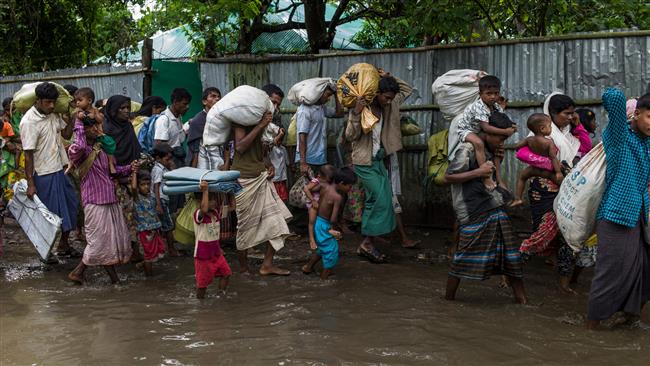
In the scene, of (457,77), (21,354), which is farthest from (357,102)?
(21,354)

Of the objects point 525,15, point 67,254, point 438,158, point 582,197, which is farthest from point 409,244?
point 67,254

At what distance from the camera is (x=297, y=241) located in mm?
8750

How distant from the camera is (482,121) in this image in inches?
Result: 230

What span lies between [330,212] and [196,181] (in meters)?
1.28

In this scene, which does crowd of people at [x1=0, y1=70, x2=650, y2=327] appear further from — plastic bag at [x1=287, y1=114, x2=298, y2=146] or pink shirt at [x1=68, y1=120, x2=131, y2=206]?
plastic bag at [x1=287, y1=114, x2=298, y2=146]

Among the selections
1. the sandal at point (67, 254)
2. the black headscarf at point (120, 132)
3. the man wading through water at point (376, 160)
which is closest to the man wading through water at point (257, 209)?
the man wading through water at point (376, 160)

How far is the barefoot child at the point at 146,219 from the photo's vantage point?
7.18 metres

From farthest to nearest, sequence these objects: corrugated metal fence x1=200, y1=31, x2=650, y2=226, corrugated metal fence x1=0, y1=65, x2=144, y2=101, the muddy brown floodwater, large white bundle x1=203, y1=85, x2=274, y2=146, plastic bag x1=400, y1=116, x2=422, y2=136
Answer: corrugated metal fence x1=0, y1=65, x2=144, y2=101
plastic bag x1=400, y1=116, x2=422, y2=136
corrugated metal fence x1=200, y1=31, x2=650, y2=226
large white bundle x1=203, y1=85, x2=274, y2=146
the muddy brown floodwater

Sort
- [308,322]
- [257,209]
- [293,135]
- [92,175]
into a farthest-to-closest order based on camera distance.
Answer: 1. [293,135]
2. [257,209]
3. [92,175]
4. [308,322]

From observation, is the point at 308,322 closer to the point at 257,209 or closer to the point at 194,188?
the point at 194,188

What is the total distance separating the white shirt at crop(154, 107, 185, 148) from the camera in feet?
26.1

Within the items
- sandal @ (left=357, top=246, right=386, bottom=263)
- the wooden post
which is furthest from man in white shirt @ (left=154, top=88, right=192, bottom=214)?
the wooden post

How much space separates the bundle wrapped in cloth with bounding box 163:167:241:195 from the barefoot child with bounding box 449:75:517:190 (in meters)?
1.81

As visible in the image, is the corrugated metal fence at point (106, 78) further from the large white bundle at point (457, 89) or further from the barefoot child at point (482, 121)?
the barefoot child at point (482, 121)
